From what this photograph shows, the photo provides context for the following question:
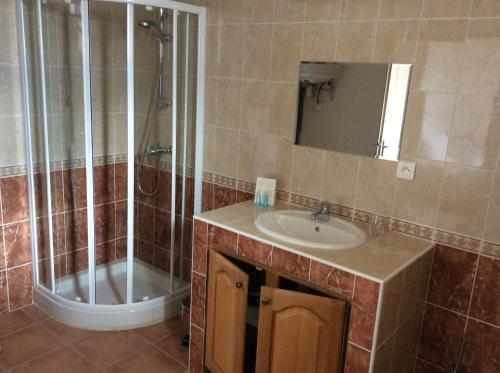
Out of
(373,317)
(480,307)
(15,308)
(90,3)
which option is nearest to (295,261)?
(373,317)

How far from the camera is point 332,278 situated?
68.3 inches

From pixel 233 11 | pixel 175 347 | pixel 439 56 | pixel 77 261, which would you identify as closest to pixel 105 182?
pixel 77 261

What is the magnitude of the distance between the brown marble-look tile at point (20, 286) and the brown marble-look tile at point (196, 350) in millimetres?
1275

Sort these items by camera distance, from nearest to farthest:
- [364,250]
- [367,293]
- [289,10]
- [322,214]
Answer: [367,293]
[364,250]
[322,214]
[289,10]

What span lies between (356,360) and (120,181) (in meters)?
1.77

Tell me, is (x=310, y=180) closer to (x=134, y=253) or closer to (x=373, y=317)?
(x=373, y=317)

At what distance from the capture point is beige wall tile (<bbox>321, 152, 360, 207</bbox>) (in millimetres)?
2234

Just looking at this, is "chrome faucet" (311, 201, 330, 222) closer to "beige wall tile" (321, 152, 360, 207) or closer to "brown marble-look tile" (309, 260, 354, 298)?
"beige wall tile" (321, 152, 360, 207)

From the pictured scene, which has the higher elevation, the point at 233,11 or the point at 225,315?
the point at 233,11

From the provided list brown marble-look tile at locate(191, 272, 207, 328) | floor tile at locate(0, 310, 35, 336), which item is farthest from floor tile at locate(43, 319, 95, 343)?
brown marble-look tile at locate(191, 272, 207, 328)

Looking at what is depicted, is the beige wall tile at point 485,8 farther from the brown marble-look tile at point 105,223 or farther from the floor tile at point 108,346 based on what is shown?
the floor tile at point 108,346

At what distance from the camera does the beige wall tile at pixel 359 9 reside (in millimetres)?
2047

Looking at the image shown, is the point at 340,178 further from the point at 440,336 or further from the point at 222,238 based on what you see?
the point at 440,336

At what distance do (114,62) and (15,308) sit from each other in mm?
1705
